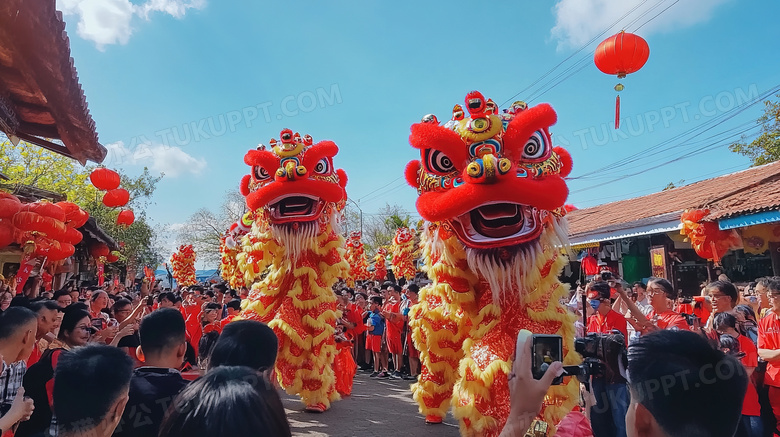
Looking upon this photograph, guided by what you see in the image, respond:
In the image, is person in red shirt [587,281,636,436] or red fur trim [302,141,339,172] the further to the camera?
red fur trim [302,141,339,172]

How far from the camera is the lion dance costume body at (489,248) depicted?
118 inches

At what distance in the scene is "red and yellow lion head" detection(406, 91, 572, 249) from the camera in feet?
9.86

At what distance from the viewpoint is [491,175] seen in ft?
9.78

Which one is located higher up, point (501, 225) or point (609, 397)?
point (501, 225)

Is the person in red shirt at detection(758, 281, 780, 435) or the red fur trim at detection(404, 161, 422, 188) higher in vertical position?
the red fur trim at detection(404, 161, 422, 188)

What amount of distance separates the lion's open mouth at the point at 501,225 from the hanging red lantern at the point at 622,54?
258cm

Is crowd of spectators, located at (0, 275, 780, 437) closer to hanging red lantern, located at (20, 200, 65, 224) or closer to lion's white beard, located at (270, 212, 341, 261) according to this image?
hanging red lantern, located at (20, 200, 65, 224)

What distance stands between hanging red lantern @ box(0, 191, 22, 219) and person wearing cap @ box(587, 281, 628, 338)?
529 cm

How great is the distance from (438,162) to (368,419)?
278cm

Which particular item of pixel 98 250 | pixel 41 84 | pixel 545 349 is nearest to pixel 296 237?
pixel 41 84

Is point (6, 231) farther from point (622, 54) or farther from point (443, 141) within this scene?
point (622, 54)

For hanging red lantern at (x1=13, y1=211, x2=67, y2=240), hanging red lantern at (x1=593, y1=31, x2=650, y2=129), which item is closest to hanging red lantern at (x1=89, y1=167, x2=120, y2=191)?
hanging red lantern at (x1=13, y1=211, x2=67, y2=240)

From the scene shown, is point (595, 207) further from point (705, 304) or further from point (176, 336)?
point (176, 336)

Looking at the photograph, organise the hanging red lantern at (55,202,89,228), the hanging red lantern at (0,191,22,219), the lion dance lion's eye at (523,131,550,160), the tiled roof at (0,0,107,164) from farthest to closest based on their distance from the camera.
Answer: the hanging red lantern at (55,202,89,228) → the hanging red lantern at (0,191,22,219) → the lion dance lion's eye at (523,131,550,160) → the tiled roof at (0,0,107,164)
